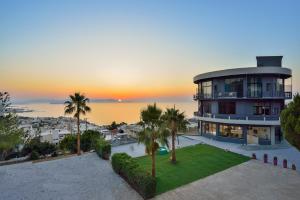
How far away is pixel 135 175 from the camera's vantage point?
13.4 metres

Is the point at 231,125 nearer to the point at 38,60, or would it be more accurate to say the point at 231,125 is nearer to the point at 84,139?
the point at 84,139

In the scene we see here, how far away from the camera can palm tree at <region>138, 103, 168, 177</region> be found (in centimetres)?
1337

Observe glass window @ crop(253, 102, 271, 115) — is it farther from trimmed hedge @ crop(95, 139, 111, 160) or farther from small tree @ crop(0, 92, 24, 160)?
small tree @ crop(0, 92, 24, 160)

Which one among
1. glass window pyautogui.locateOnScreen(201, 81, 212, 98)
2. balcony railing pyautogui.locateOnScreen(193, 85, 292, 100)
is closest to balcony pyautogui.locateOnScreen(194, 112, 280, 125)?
balcony railing pyautogui.locateOnScreen(193, 85, 292, 100)

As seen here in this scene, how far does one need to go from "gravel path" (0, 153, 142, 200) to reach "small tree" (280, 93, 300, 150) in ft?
35.8

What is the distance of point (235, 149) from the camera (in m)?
23.8

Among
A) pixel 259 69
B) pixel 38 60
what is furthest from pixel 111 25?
pixel 259 69

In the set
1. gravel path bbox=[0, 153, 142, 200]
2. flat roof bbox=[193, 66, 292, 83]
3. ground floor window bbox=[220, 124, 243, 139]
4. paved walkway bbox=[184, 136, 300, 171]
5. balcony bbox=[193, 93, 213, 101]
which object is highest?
flat roof bbox=[193, 66, 292, 83]

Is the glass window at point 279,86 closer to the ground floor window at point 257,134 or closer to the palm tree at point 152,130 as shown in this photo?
the ground floor window at point 257,134

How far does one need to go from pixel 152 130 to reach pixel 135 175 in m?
3.36

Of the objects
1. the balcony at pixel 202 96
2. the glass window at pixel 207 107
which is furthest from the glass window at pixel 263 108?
the glass window at pixel 207 107

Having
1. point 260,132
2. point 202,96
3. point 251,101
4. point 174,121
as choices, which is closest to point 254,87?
point 251,101

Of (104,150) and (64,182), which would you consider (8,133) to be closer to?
(104,150)

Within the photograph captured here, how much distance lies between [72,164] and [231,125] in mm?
21748
